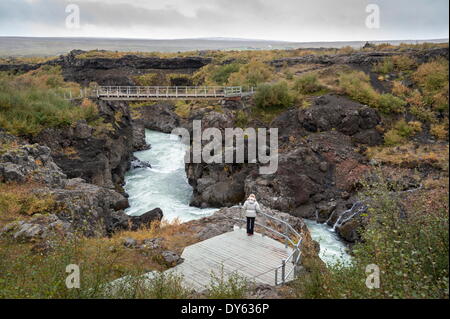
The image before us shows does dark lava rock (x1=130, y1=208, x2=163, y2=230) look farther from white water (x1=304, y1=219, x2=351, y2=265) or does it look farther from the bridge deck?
white water (x1=304, y1=219, x2=351, y2=265)

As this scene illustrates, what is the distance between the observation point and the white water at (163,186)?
74.2 feet

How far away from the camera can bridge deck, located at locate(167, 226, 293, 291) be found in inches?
359

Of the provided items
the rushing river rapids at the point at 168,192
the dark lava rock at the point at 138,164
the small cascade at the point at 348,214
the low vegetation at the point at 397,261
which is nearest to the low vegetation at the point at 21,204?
the rushing river rapids at the point at 168,192

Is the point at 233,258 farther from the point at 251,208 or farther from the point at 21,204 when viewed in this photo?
the point at 21,204

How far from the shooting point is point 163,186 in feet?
89.9

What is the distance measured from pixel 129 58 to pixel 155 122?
22.3 meters

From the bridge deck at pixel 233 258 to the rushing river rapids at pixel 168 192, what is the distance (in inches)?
252

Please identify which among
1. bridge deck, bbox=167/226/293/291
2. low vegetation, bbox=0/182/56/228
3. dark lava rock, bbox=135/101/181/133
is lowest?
bridge deck, bbox=167/226/293/291

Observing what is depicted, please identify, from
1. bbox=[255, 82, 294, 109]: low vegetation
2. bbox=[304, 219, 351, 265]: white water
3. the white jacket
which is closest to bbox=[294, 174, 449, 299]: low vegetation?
the white jacket

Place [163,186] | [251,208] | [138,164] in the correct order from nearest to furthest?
[251,208]
[163,186]
[138,164]

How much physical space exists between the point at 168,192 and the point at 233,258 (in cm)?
1688

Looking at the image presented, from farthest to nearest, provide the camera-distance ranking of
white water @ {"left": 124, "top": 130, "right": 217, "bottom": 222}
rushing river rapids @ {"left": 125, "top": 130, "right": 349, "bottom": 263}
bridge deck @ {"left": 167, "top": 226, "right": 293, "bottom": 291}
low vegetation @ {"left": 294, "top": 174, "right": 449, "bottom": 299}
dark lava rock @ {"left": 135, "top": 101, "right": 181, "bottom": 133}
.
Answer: dark lava rock @ {"left": 135, "top": 101, "right": 181, "bottom": 133} < white water @ {"left": 124, "top": 130, "right": 217, "bottom": 222} < rushing river rapids @ {"left": 125, "top": 130, "right": 349, "bottom": 263} < bridge deck @ {"left": 167, "top": 226, "right": 293, "bottom": 291} < low vegetation @ {"left": 294, "top": 174, "right": 449, "bottom": 299}

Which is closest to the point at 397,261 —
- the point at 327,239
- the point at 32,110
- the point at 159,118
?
the point at 327,239
